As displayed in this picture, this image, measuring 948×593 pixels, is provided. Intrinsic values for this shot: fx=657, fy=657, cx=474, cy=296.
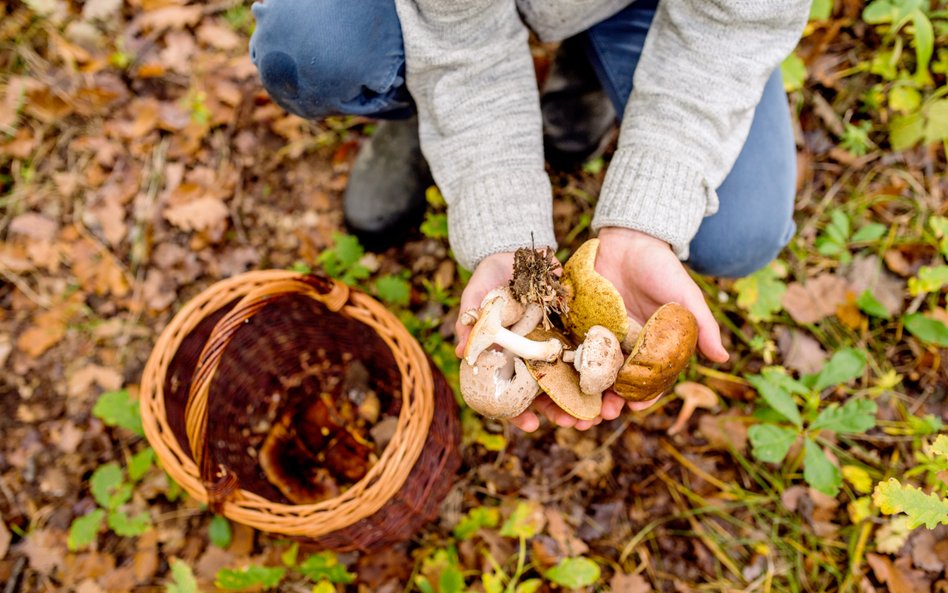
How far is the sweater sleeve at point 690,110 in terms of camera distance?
2.08 metres

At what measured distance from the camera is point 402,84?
2.41 m

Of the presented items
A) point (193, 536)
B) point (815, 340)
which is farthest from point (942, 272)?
point (193, 536)

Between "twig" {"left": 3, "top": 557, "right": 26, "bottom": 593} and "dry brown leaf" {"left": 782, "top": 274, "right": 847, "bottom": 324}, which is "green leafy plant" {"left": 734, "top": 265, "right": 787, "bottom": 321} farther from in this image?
"twig" {"left": 3, "top": 557, "right": 26, "bottom": 593}

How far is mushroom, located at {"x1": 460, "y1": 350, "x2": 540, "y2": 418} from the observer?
181cm

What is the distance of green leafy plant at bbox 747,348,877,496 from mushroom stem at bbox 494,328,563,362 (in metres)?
1.08

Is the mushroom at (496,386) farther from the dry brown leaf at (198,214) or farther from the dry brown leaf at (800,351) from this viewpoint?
the dry brown leaf at (198,214)

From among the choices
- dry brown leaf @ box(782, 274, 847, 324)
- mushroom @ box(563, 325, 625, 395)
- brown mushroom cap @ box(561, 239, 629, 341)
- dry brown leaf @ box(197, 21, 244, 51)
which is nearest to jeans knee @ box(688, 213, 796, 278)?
dry brown leaf @ box(782, 274, 847, 324)

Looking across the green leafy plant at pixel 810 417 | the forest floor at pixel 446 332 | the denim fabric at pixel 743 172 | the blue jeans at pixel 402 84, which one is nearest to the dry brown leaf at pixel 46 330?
the forest floor at pixel 446 332

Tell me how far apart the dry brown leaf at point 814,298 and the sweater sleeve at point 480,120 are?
4.42ft

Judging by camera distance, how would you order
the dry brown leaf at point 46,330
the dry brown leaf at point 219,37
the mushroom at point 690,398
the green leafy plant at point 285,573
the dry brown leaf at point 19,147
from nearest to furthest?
the green leafy plant at point 285,573 < the mushroom at point 690,398 < the dry brown leaf at point 46,330 < the dry brown leaf at point 19,147 < the dry brown leaf at point 219,37

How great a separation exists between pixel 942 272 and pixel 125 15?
434 centimetres

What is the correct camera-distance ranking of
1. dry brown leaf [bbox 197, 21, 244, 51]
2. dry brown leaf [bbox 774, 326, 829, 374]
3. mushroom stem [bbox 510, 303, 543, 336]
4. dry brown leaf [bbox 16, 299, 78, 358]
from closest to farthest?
mushroom stem [bbox 510, 303, 543, 336]
dry brown leaf [bbox 774, 326, 829, 374]
dry brown leaf [bbox 16, 299, 78, 358]
dry brown leaf [bbox 197, 21, 244, 51]

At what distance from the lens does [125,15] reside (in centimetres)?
373

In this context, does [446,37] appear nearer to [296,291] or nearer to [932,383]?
[296,291]
